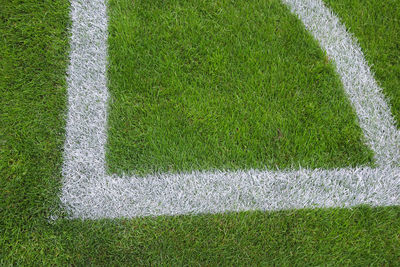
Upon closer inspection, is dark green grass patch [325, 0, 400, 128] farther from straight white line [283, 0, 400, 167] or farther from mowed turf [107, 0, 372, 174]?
mowed turf [107, 0, 372, 174]

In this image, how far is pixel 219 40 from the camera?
2062mm

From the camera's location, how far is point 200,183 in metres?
1.72

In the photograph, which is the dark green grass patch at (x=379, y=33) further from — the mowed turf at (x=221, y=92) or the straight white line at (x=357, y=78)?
the mowed turf at (x=221, y=92)

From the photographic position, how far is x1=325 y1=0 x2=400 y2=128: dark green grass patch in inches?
78.9

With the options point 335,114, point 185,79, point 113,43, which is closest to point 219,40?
point 185,79

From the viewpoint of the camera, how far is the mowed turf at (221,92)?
178 centimetres

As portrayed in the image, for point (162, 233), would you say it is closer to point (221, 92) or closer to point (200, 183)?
point (200, 183)

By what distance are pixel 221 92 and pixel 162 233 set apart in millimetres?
903

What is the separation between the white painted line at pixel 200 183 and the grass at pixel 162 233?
54 mm

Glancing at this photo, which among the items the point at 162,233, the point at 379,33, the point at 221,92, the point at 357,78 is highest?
the point at 379,33

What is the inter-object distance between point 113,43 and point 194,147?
2.96ft

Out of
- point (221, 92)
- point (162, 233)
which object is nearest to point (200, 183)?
point (162, 233)

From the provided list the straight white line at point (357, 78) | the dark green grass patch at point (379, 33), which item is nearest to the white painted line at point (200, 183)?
the straight white line at point (357, 78)

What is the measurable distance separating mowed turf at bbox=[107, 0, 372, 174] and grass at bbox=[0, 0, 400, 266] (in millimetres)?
302
